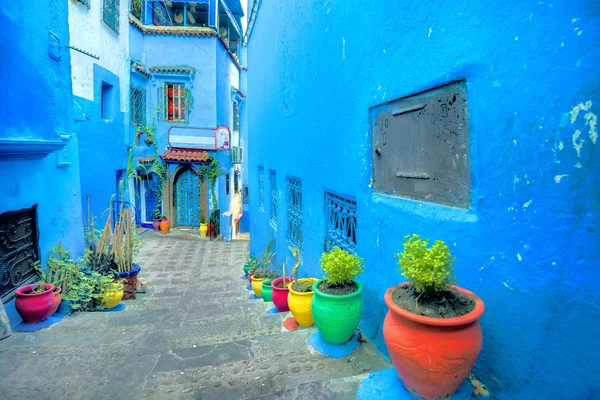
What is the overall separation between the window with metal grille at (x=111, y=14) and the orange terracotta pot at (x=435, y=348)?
1230 cm

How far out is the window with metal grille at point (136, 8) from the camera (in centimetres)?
1322

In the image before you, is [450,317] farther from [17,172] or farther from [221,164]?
[221,164]

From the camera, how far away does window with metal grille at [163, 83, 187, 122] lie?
582 inches

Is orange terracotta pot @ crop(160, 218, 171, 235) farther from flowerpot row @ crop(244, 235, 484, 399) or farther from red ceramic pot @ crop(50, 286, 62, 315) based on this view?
flowerpot row @ crop(244, 235, 484, 399)

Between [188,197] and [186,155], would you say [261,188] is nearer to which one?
[186,155]

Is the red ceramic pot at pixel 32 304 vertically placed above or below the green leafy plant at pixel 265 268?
above

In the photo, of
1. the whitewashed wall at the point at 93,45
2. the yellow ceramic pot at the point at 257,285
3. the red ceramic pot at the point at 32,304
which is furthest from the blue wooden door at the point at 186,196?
the red ceramic pot at the point at 32,304

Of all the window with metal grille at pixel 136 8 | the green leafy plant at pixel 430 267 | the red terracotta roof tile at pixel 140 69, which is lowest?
the green leafy plant at pixel 430 267

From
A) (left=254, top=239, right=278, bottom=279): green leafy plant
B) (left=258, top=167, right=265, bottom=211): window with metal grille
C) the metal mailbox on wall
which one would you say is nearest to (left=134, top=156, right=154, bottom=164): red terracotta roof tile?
(left=258, top=167, right=265, bottom=211): window with metal grille

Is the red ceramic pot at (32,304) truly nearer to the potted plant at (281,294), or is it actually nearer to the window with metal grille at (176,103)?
the potted plant at (281,294)

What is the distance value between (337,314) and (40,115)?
5.11m

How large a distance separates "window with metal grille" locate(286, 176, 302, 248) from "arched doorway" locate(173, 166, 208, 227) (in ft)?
30.9

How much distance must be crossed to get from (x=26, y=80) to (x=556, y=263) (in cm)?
608

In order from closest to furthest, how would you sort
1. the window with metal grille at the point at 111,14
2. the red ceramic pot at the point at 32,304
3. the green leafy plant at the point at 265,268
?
the red ceramic pot at the point at 32,304 < the green leafy plant at the point at 265,268 < the window with metal grille at the point at 111,14
